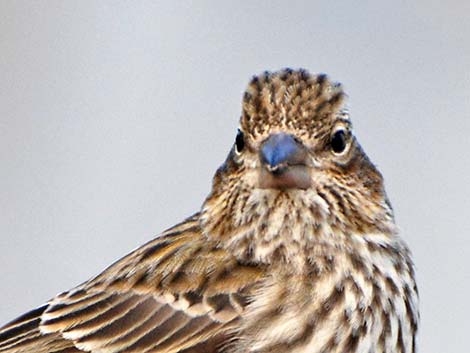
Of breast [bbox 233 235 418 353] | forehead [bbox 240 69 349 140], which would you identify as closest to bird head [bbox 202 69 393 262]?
forehead [bbox 240 69 349 140]

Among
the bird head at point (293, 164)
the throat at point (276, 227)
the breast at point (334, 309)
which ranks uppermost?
the bird head at point (293, 164)

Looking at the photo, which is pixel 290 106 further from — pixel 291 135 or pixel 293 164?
pixel 293 164

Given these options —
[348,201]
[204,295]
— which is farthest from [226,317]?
[348,201]

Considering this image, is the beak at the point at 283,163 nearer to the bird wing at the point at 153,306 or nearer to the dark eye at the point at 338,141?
the dark eye at the point at 338,141

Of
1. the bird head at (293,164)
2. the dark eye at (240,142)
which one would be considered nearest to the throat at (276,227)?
the bird head at (293,164)

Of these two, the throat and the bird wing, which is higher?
the throat

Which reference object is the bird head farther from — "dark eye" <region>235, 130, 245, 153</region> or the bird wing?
the bird wing

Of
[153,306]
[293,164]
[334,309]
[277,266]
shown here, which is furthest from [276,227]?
[153,306]
